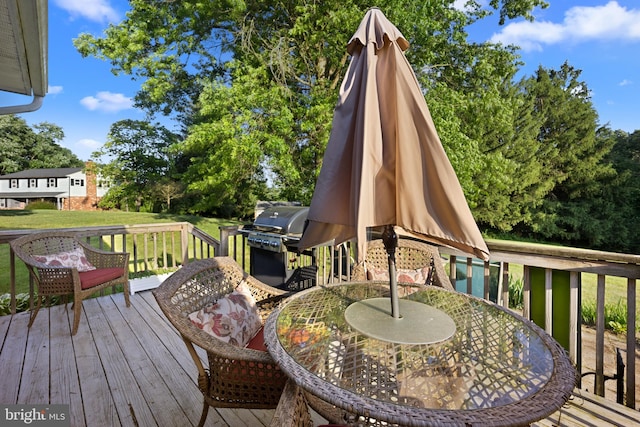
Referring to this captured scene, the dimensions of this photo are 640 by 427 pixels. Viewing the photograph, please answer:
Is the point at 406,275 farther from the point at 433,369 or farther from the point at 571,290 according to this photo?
the point at 433,369

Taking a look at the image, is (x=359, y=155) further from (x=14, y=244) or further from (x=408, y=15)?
(x=408, y=15)

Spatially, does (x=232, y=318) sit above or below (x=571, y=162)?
below

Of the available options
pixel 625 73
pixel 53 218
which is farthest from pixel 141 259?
pixel 625 73

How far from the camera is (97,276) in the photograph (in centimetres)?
344

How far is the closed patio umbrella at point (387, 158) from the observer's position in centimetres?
129

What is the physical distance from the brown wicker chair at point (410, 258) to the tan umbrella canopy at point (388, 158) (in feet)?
4.16

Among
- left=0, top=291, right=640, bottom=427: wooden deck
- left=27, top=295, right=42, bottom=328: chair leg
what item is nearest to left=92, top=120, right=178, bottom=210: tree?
left=27, top=295, right=42, bottom=328: chair leg

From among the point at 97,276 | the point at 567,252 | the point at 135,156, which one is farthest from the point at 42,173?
the point at 567,252

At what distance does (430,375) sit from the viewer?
1117mm

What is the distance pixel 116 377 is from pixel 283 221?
208 centimetres

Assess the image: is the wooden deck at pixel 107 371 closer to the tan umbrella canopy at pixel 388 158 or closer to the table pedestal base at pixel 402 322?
the table pedestal base at pixel 402 322

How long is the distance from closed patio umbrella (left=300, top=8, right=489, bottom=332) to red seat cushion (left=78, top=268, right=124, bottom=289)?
10.3ft

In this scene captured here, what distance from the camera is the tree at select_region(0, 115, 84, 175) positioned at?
23.7m

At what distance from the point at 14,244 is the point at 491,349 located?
438 centimetres
